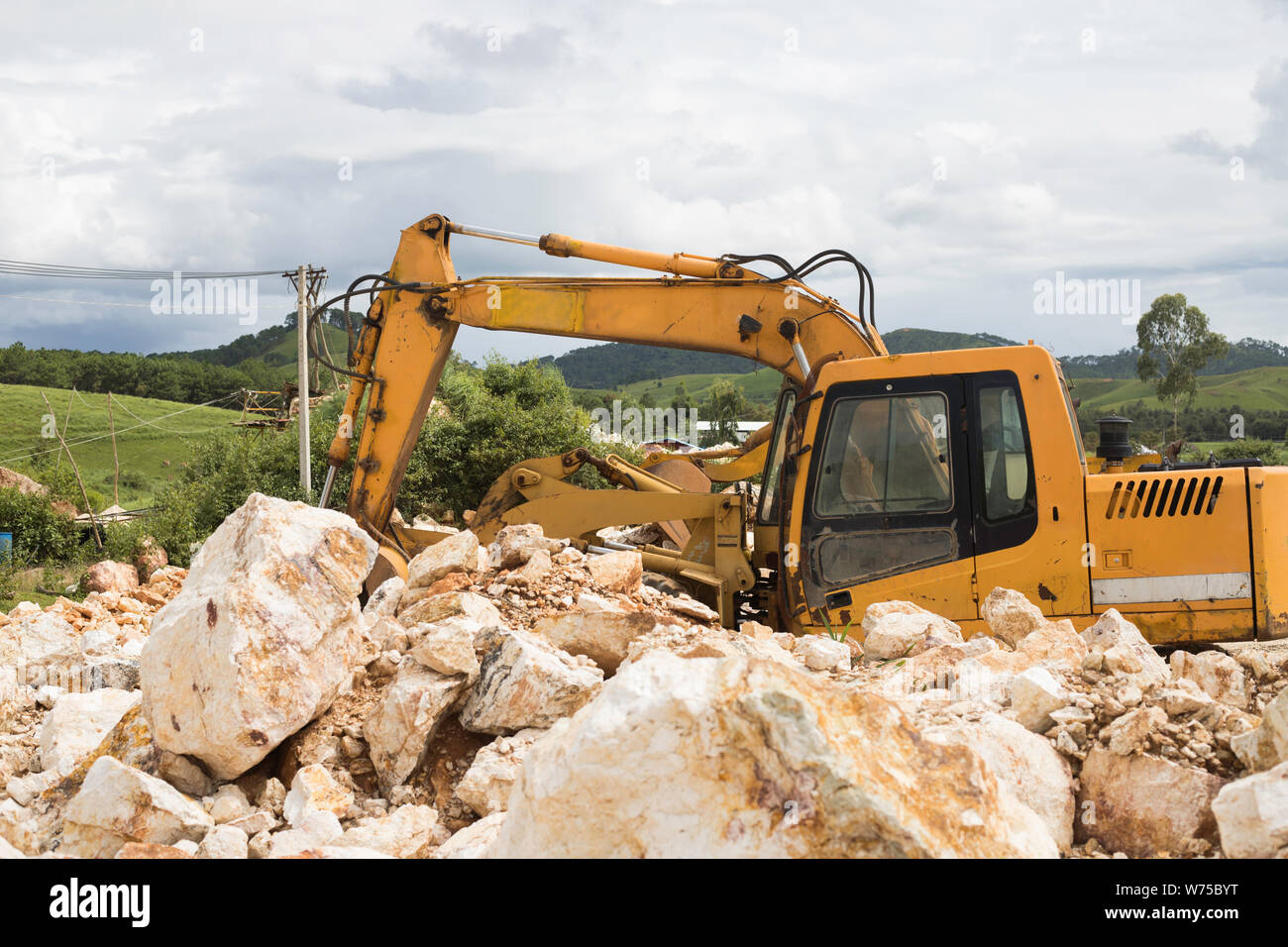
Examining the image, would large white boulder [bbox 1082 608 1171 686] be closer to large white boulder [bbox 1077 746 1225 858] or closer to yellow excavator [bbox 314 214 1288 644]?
large white boulder [bbox 1077 746 1225 858]

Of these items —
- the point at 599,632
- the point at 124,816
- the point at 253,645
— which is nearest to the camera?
the point at 124,816

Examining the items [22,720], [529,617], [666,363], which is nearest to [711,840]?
[529,617]

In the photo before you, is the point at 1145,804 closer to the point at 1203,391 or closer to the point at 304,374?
the point at 304,374

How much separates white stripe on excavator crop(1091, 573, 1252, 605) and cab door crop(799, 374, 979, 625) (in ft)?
2.72

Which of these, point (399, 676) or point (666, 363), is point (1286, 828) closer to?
point (399, 676)

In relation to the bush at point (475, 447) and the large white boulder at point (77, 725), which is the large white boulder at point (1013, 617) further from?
the bush at point (475, 447)

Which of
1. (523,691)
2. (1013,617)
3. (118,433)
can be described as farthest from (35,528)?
(118,433)

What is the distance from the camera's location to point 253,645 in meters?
3.94

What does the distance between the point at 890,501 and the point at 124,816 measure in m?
4.92

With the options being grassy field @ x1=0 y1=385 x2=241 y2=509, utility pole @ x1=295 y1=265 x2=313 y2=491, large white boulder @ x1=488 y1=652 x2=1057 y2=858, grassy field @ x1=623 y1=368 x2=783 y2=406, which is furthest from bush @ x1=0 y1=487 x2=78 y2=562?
grassy field @ x1=623 y1=368 x2=783 y2=406

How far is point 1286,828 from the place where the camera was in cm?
250

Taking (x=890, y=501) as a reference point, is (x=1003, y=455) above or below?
above

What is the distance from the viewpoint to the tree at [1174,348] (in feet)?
147

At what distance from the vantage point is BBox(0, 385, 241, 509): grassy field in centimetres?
4691
